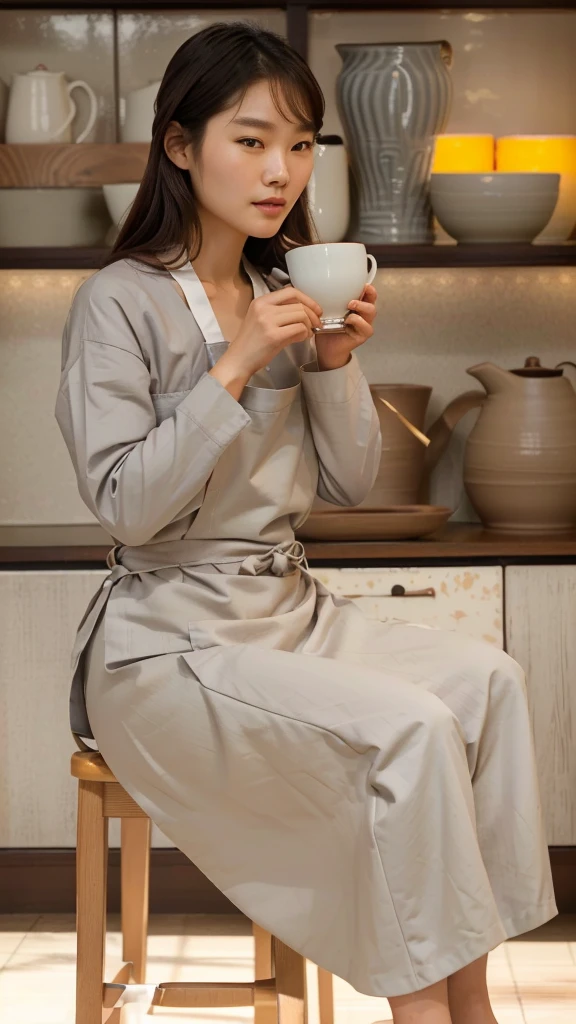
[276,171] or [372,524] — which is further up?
[276,171]

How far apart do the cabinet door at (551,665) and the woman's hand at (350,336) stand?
0.84 meters

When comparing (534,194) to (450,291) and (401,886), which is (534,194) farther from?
(401,886)

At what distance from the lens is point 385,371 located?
2756 millimetres

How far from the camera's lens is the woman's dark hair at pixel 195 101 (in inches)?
57.1

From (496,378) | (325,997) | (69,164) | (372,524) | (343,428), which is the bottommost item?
(325,997)

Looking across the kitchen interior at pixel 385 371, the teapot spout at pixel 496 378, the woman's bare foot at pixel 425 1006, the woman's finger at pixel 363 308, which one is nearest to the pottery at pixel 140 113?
the kitchen interior at pixel 385 371

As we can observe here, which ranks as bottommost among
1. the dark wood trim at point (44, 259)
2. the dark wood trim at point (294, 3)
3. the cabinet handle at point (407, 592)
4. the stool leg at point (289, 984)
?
the stool leg at point (289, 984)

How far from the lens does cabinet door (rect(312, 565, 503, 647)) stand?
89.9 inches

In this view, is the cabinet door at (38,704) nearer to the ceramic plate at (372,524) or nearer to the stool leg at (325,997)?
the ceramic plate at (372,524)

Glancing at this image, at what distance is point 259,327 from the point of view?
54.0 inches

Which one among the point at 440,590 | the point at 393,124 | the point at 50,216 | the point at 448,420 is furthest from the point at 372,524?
the point at 50,216

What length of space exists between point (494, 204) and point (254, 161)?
1035 mm

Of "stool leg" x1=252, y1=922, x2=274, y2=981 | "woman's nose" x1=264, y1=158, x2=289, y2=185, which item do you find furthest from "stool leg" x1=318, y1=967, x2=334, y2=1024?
"woman's nose" x1=264, y1=158, x2=289, y2=185

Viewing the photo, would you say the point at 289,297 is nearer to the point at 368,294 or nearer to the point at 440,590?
the point at 368,294
